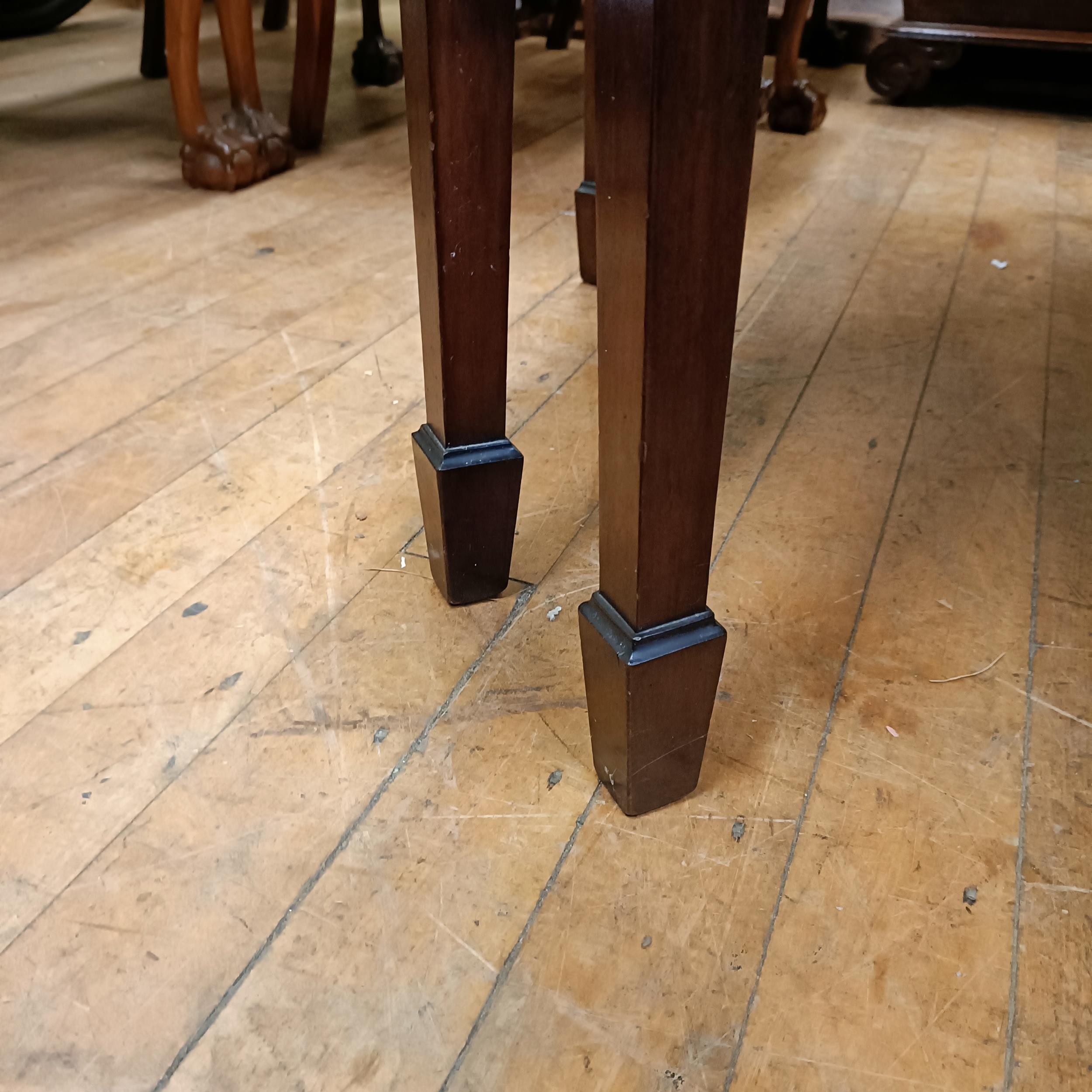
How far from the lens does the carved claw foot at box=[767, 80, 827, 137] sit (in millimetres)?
2184

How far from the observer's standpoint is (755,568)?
91cm

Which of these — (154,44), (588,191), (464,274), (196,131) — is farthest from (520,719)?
(154,44)

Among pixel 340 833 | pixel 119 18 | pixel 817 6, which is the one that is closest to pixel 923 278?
pixel 340 833

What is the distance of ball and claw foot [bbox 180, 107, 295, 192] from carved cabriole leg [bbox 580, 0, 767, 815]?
147 cm

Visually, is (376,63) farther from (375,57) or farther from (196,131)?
(196,131)

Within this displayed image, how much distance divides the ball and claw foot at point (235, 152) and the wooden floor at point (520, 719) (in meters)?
0.41

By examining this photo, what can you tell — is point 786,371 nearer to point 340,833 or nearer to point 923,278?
point 923,278

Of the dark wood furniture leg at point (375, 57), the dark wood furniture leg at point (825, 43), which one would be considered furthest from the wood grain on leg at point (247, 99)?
the dark wood furniture leg at point (825, 43)

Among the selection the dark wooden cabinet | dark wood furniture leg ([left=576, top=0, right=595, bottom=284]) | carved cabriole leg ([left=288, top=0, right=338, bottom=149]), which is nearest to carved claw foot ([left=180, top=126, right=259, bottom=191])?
carved cabriole leg ([left=288, top=0, right=338, bottom=149])

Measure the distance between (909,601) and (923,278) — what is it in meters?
0.80

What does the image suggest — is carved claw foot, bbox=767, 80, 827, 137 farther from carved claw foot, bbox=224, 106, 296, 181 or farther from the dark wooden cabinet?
carved claw foot, bbox=224, 106, 296, 181

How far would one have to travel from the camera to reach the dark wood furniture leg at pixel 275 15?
9.92ft

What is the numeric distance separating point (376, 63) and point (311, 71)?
0.61 m

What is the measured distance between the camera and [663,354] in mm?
519
